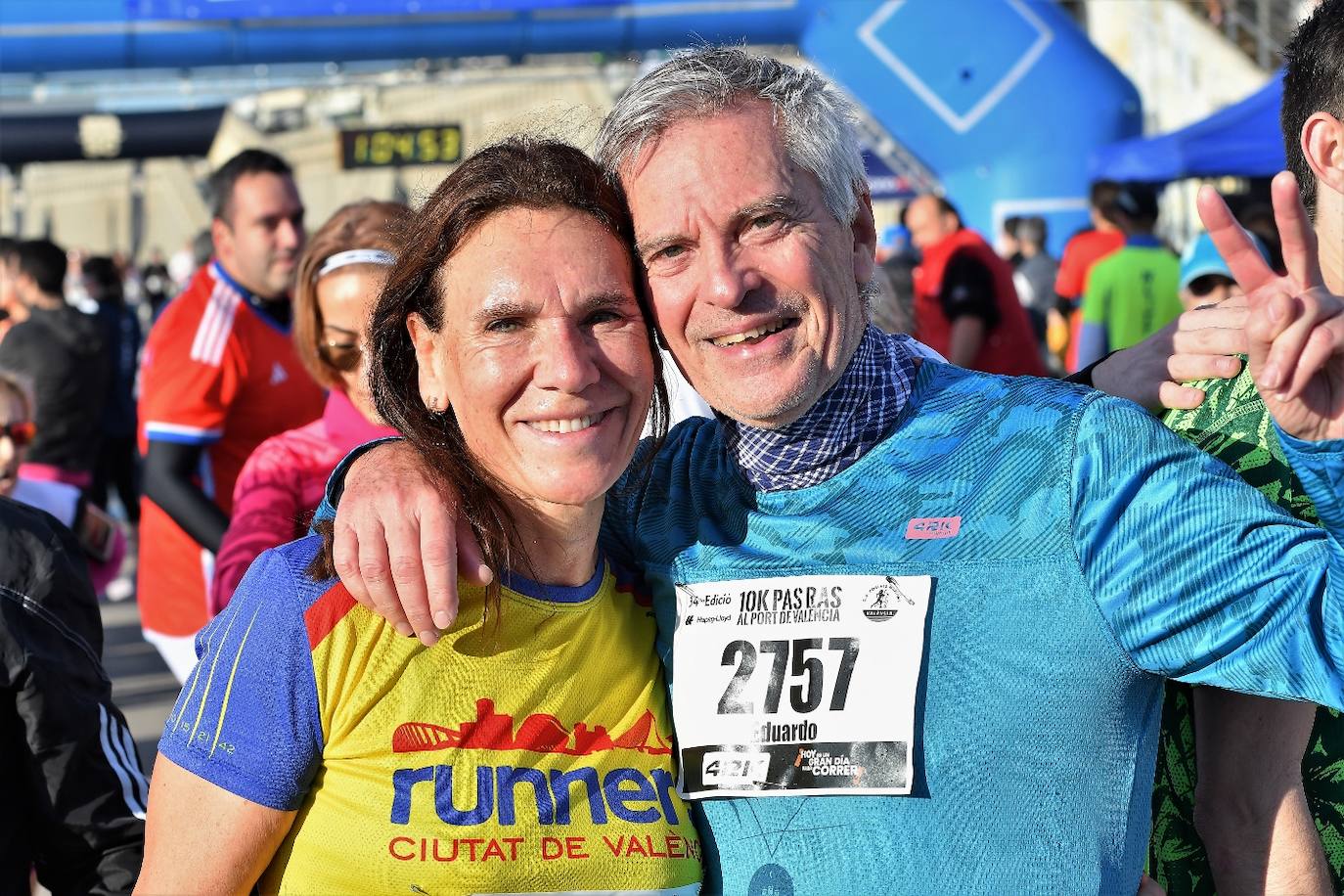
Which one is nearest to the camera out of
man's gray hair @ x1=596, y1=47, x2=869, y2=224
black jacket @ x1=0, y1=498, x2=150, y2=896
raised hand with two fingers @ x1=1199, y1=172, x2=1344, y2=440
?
raised hand with two fingers @ x1=1199, y1=172, x2=1344, y2=440

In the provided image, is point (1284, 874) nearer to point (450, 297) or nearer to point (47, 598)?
point (450, 297)

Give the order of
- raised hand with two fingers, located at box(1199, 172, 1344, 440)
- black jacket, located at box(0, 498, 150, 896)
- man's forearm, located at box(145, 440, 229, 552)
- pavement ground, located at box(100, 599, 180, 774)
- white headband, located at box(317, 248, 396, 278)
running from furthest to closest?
pavement ground, located at box(100, 599, 180, 774), man's forearm, located at box(145, 440, 229, 552), white headband, located at box(317, 248, 396, 278), black jacket, located at box(0, 498, 150, 896), raised hand with two fingers, located at box(1199, 172, 1344, 440)

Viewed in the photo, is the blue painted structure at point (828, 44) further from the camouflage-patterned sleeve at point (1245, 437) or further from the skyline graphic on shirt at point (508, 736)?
the skyline graphic on shirt at point (508, 736)

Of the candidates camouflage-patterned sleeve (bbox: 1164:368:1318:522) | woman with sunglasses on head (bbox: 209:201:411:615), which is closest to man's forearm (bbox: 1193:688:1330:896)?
camouflage-patterned sleeve (bbox: 1164:368:1318:522)

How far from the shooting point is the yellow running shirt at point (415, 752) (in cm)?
174

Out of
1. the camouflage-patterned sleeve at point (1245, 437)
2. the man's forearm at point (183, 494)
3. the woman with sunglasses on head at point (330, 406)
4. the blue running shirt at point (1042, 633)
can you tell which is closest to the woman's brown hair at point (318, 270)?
the woman with sunglasses on head at point (330, 406)

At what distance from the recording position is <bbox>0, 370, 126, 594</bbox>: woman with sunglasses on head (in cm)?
325

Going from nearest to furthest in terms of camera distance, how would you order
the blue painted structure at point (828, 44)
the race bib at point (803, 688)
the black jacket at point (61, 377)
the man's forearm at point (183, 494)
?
the race bib at point (803, 688) < the man's forearm at point (183, 494) < the black jacket at point (61, 377) < the blue painted structure at point (828, 44)

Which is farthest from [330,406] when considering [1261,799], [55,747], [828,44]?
[828,44]

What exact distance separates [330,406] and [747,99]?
1.75 metres

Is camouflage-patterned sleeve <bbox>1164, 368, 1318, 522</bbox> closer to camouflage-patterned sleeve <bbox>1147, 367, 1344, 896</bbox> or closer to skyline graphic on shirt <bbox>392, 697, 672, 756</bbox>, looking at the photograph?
camouflage-patterned sleeve <bbox>1147, 367, 1344, 896</bbox>

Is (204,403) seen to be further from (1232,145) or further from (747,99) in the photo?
(1232,145)

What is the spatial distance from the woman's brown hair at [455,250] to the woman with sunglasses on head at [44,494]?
2.60 ft

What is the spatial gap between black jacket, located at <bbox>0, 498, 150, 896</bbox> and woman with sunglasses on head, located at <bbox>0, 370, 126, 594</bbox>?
232 mm
